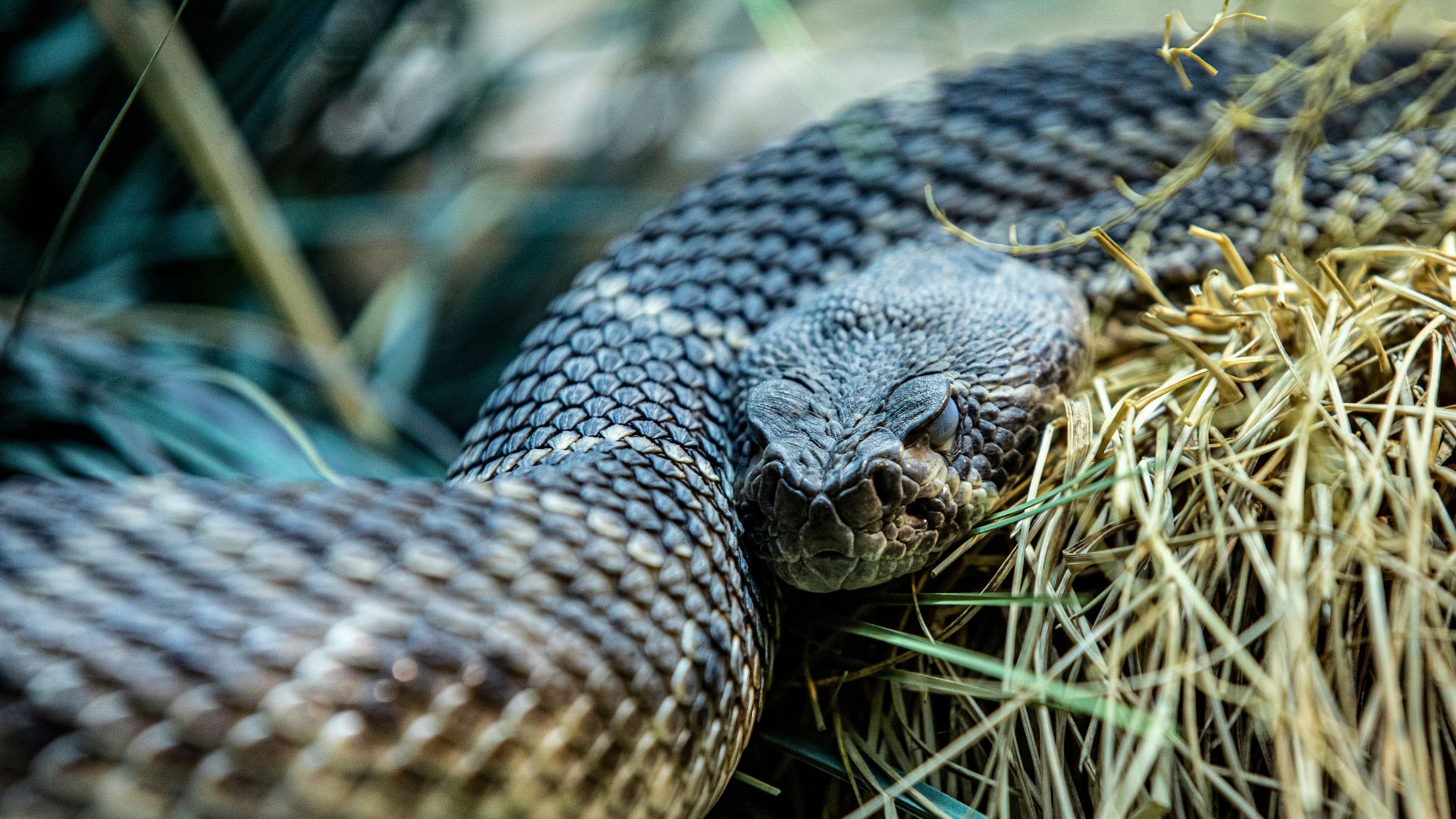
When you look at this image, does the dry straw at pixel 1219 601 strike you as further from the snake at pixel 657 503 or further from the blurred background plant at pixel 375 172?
the blurred background plant at pixel 375 172

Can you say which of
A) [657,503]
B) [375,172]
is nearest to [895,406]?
[657,503]

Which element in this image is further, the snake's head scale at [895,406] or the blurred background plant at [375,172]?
the blurred background plant at [375,172]

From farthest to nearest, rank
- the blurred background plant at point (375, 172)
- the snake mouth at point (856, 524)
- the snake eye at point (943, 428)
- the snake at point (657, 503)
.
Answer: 1. the blurred background plant at point (375, 172)
2. the snake eye at point (943, 428)
3. the snake mouth at point (856, 524)
4. the snake at point (657, 503)

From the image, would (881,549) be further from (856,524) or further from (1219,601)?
(1219,601)

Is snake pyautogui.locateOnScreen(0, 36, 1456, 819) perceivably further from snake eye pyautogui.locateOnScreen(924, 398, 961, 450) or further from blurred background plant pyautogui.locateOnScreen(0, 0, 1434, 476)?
blurred background plant pyautogui.locateOnScreen(0, 0, 1434, 476)

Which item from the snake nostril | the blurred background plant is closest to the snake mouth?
the snake nostril

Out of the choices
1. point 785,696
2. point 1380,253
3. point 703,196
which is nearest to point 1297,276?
point 1380,253

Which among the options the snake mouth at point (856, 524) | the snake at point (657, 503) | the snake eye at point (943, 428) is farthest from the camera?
the snake eye at point (943, 428)

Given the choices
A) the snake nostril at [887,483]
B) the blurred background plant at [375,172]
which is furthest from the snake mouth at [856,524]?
the blurred background plant at [375,172]

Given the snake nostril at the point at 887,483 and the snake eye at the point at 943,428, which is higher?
the snake eye at the point at 943,428
